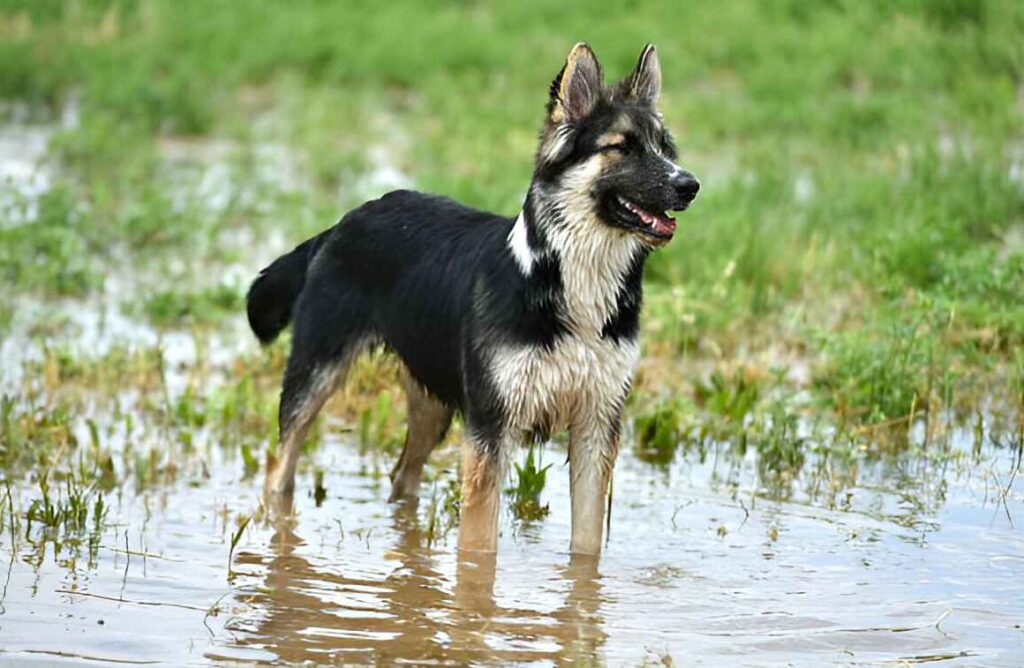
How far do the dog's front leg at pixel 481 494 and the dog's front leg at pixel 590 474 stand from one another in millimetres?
328

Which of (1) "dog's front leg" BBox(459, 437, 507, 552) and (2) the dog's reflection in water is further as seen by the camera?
(1) "dog's front leg" BBox(459, 437, 507, 552)

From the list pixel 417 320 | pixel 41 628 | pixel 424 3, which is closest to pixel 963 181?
pixel 417 320

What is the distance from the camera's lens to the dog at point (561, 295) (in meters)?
6.10

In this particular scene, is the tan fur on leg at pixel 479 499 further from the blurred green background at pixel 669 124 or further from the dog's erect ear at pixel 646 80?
the blurred green background at pixel 669 124

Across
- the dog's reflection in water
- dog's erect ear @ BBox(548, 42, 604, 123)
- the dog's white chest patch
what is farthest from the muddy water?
dog's erect ear @ BBox(548, 42, 604, 123)

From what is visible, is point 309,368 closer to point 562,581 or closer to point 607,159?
point 562,581

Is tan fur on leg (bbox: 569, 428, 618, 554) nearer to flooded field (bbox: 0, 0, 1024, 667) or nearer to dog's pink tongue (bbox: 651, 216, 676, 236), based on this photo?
flooded field (bbox: 0, 0, 1024, 667)

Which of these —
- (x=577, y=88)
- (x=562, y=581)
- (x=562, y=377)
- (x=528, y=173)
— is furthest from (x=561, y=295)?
(x=528, y=173)

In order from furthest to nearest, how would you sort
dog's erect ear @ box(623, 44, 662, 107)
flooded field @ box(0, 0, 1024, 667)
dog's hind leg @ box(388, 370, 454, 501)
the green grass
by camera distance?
the green grass < dog's hind leg @ box(388, 370, 454, 501) < dog's erect ear @ box(623, 44, 662, 107) < flooded field @ box(0, 0, 1024, 667)

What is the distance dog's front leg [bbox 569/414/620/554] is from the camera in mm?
6414

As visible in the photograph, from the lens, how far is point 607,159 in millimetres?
6102

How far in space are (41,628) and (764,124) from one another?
1107cm

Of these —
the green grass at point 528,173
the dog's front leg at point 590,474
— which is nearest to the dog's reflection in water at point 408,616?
the dog's front leg at point 590,474

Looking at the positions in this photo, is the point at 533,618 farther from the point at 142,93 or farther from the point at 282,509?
the point at 142,93
